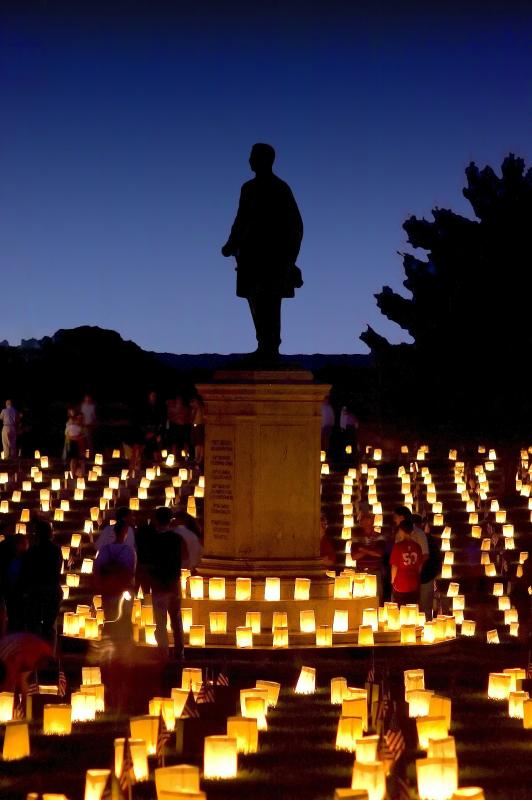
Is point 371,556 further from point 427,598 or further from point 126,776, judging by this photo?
point 126,776

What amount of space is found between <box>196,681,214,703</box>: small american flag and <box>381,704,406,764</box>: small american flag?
284cm

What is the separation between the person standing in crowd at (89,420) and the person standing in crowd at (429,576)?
13.5m

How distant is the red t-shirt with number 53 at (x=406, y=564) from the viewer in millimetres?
20125

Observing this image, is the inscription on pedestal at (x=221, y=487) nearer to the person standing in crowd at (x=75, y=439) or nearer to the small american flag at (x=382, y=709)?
the small american flag at (x=382, y=709)

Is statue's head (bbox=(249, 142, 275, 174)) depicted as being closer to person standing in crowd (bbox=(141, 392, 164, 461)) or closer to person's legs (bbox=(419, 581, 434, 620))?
person's legs (bbox=(419, 581, 434, 620))

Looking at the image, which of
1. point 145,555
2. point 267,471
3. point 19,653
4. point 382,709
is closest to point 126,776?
point 382,709

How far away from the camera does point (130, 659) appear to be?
18.0m

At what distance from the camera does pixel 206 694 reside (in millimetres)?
15305

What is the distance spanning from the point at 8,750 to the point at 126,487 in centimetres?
1756

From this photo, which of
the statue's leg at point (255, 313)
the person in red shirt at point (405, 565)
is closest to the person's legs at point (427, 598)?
the person in red shirt at point (405, 565)

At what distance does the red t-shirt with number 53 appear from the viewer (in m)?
20.1

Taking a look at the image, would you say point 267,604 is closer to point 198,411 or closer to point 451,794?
point 451,794

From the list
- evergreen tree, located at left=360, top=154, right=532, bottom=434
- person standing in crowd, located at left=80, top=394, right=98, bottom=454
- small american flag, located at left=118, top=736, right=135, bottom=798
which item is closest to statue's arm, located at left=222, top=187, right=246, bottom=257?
small american flag, located at left=118, top=736, right=135, bottom=798

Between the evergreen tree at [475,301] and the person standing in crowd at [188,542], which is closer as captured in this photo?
the person standing in crowd at [188,542]
